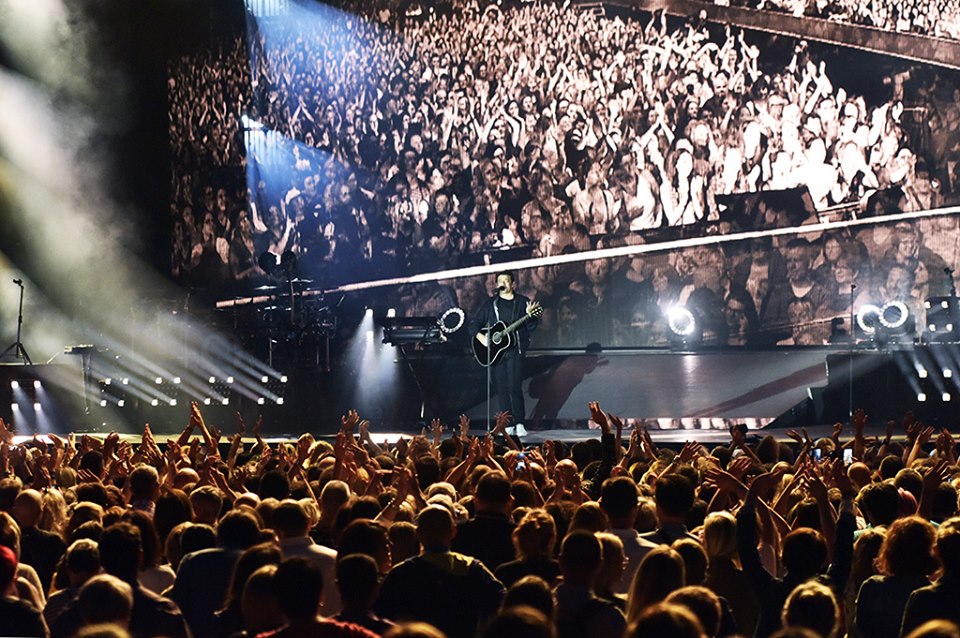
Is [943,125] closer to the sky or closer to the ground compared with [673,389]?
closer to the sky

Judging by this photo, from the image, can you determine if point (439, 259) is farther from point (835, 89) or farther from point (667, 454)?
point (667, 454)

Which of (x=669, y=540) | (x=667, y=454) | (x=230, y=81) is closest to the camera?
(x=669, y=540)

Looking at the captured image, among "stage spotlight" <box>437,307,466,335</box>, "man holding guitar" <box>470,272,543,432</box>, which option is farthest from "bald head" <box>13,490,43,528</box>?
"stage spotlight" <box>437,307,466,335</box>

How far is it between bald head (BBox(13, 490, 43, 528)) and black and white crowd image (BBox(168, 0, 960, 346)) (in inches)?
466

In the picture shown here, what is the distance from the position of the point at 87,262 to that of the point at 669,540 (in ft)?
48.0

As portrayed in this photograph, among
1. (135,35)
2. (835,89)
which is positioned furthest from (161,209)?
(835,89)

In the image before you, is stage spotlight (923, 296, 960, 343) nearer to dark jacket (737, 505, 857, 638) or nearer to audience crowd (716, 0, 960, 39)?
audience crowd (716, 0, 960, 39)

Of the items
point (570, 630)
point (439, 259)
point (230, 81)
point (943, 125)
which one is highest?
point (230, 81)

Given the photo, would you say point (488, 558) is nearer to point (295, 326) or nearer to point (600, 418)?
point (600, 418)

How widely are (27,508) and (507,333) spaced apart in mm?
7821

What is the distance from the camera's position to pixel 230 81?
17625 mm

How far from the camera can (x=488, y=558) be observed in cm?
450

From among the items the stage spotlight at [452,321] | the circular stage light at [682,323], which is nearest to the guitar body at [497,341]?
the stage spotlight at [452,321]

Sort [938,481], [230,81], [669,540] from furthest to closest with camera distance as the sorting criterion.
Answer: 1. [230,81]
2. [938,481]
3. [669,540]
